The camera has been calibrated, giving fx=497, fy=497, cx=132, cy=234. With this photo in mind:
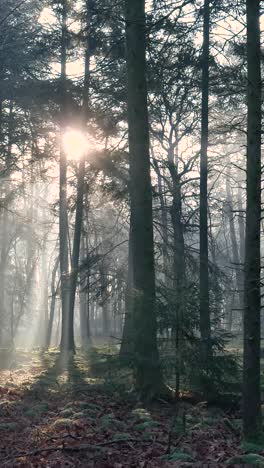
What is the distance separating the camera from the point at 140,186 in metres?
9.82

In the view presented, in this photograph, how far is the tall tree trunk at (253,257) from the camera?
6.83 m

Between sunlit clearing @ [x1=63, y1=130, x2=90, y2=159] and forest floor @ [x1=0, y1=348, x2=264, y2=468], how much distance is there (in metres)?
8.99

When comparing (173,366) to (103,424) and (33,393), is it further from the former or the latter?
(33,393)

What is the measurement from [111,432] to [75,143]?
1313 centimetres

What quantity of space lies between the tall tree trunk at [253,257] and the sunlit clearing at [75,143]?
987 centimetres

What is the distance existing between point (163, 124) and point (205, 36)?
5540mm

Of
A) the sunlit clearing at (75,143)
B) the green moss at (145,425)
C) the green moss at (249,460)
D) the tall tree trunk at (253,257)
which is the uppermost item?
the sunlit clearing at (75,143)

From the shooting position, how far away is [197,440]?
22.4 ft

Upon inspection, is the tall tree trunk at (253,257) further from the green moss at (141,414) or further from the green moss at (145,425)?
the green moss at (141,414)

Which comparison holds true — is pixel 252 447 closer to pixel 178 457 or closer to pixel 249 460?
pixel 249 460

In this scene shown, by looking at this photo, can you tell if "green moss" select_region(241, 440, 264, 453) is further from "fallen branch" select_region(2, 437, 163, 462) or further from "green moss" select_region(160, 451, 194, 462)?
"fallen branch" select_region(2, 437, 163, 462)

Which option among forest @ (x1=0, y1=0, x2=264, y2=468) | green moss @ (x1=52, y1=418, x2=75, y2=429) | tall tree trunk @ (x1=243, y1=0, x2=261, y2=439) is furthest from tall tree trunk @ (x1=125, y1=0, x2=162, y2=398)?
tall tree trunk @ (x1=243, y1=0, x2=261, y2=439)

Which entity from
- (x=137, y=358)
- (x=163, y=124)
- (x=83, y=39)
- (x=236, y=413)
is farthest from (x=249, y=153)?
(x=163, y=124)

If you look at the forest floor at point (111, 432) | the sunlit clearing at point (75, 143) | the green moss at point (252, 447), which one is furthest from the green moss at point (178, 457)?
the sunlit clearing at point (75, 143)
